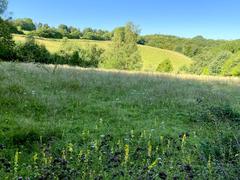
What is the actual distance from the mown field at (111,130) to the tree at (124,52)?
57.2m

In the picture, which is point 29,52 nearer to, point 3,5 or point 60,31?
point 3,5

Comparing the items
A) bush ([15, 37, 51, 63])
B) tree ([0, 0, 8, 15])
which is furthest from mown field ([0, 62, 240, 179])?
tree ([0, 0, 8, 15])

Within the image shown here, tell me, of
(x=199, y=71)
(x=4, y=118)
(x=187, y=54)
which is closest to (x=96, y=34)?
(x=187, y=54)

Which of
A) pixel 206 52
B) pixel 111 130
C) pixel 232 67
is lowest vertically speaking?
pixel 232 67

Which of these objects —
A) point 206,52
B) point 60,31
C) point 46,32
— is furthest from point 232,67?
point 60,31

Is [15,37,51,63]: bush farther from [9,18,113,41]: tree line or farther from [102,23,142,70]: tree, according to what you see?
[9,18,113,41]: tree line

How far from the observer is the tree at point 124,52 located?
2847 inches

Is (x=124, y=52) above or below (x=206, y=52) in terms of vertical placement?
below

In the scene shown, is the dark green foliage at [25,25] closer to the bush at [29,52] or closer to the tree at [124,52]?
the tree at [124,52]

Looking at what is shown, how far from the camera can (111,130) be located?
8086mm

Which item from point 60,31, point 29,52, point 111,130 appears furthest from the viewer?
point 60,31

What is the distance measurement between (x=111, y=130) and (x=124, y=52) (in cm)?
6732

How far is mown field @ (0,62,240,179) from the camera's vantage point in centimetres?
452

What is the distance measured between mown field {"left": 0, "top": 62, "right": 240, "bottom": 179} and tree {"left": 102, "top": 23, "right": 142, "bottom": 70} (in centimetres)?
5719
